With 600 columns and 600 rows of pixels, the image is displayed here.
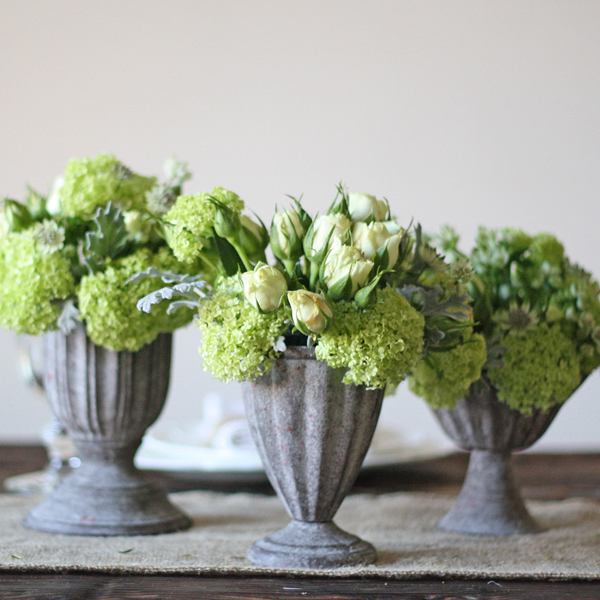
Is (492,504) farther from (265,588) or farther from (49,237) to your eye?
(49,237)

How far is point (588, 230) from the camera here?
8.40 ft

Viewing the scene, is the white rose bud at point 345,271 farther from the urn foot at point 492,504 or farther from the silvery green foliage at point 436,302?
the urn foot at point 492,504

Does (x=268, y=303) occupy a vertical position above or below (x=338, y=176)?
below

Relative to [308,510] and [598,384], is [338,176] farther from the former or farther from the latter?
[308,510]

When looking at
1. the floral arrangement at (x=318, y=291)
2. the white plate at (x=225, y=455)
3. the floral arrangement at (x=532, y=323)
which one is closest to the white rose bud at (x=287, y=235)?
the floral arrangement at (x=318, y=291)

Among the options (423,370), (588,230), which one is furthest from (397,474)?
Answer: (588,230)

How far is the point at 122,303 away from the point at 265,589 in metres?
0.34

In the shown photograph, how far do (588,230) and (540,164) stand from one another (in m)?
0.29

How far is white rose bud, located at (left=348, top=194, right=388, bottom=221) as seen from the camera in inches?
26.1

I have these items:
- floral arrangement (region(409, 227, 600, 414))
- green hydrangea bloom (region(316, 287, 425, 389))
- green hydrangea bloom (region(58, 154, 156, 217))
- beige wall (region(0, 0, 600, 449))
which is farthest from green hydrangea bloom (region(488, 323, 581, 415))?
beige wall (region(0, 0, 600, 449))

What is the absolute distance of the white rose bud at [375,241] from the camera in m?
0.64

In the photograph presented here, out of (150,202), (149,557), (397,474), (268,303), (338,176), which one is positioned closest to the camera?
(268,303)

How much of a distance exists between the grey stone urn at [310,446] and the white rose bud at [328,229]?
98 millimetres

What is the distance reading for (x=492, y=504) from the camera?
889 mm
